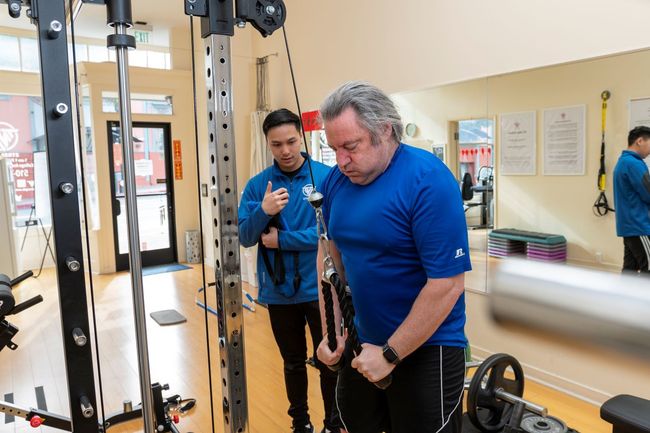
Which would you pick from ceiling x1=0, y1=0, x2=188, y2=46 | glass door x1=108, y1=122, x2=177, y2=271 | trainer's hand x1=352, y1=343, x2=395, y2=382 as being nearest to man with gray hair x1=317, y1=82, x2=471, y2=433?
trainer's hand x1=352, y1=343, x2=395, y2=382

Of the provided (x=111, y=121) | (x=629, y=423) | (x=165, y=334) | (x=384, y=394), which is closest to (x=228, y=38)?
(x=384, y=394)

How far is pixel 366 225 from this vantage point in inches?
51.8

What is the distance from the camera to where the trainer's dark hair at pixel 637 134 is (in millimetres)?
2447

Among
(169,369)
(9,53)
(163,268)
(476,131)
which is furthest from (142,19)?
(476,131)

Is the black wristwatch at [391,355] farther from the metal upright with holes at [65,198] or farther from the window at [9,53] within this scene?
the window at [9,53]

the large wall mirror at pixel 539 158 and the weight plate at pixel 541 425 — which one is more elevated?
the large wall mirror at pixel 539 158

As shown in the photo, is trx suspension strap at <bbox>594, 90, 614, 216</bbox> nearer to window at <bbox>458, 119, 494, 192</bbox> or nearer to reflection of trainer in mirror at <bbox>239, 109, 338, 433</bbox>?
window at <bbox>458, 119, 494, 192</bbox>

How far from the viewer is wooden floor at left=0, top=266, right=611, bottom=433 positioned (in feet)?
8.72

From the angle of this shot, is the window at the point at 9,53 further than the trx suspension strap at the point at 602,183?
Yes

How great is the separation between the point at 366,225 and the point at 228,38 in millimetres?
604

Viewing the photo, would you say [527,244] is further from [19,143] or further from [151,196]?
[19,143]

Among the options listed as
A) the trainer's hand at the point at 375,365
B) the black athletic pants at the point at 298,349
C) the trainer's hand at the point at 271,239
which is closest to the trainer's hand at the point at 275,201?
the trainer's hand at the point at 271,239

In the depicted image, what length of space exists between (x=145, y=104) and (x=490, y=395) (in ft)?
19.6

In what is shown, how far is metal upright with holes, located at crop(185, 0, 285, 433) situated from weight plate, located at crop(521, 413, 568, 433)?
1294 mm
